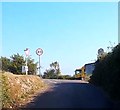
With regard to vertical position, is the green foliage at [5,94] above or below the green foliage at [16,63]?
below

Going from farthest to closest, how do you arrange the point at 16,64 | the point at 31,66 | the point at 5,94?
the point at 31,66, the point at 16,64, the point at 5,94

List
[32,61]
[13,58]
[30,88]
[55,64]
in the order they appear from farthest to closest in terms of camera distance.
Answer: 1. [55,64]
2. [32,61]
3. [13,58]
4. [30,88]

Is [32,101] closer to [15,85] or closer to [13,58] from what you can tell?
[15,85]

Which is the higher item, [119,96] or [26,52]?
[26,52]

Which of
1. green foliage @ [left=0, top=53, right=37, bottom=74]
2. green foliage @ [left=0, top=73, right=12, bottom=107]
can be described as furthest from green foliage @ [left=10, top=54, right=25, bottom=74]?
green foliage @ [left=0, top=73, right=12, bottom=107]

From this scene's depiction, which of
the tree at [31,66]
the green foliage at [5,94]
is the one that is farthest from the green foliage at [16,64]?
the green foliage at [5,94]

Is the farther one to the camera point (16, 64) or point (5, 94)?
point (16, 64)

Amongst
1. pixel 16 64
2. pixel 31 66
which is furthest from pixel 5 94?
pixel 31 66

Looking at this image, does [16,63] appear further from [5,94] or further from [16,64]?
[5,94]

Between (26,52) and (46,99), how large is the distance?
30.6ft

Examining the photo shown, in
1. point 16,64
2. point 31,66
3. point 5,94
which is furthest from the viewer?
point 31,66

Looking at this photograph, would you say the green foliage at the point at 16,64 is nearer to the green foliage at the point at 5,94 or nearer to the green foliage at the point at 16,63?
the green foliage at the point at 16,63

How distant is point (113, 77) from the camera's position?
706 inches

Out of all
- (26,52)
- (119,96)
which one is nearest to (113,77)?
(119,96)
